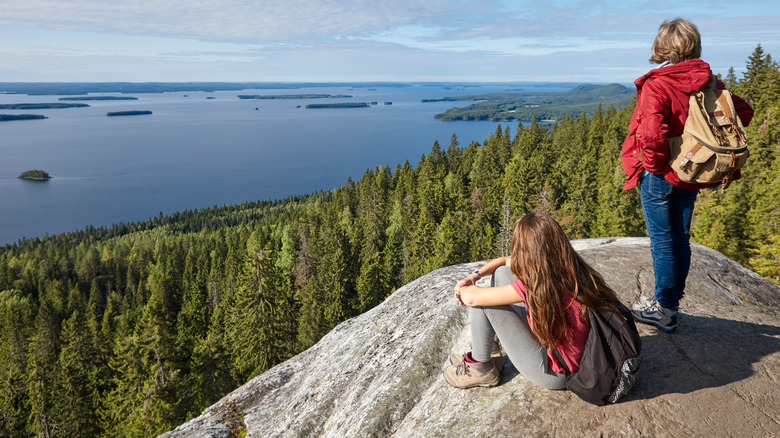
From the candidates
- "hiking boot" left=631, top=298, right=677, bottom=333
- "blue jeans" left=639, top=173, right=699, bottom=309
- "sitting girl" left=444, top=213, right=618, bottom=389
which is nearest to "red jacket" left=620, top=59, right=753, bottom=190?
"blue jeans" left=639, top=173, right=699, bottom=309

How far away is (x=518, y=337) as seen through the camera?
15.7 feet

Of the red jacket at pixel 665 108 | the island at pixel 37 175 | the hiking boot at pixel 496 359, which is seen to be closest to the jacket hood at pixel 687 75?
the red jacket at pixel 665 108

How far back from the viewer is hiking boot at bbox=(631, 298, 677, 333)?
6148 mm

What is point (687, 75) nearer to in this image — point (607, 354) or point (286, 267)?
point (607, 354)

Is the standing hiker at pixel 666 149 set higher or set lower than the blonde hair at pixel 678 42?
lower

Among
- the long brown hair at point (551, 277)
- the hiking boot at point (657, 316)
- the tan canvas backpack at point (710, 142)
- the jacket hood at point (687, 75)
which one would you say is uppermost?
the jacket hood at point (687, 75)

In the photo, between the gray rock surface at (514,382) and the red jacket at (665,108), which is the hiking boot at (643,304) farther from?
the red jacket at (665,108)

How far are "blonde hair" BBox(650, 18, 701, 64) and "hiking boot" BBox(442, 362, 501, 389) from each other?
431cm

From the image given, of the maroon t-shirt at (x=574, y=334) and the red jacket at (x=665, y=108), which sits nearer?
the maroon t-shirt at (x=574, y=334)

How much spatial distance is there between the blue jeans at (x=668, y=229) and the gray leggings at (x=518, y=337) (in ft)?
7.55

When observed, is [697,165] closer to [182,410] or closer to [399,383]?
[399,383]

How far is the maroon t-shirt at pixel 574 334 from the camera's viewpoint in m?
4.47

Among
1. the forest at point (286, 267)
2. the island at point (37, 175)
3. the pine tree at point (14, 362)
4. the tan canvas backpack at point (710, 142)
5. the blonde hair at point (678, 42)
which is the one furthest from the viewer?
the island at point (37, 175)

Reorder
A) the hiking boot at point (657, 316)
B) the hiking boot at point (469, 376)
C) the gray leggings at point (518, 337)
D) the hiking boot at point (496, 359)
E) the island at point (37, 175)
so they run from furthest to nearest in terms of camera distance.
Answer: the island at point (37, 175)
the hiking boot at point (657, 316)
the hiking boot at point (496, 359)
the hiking boot at point (469, 376)
the gray leggings at point (518, 337)
